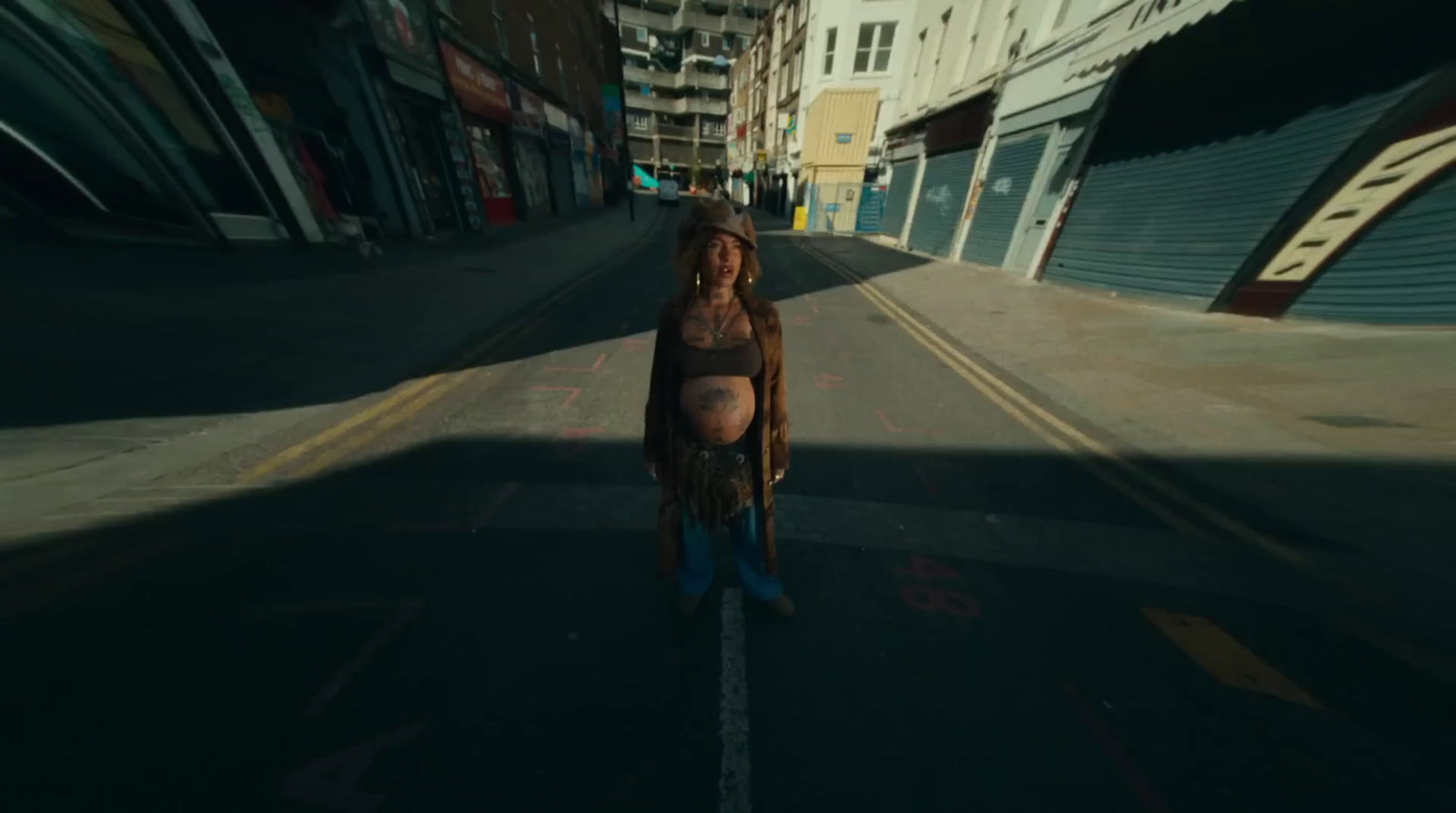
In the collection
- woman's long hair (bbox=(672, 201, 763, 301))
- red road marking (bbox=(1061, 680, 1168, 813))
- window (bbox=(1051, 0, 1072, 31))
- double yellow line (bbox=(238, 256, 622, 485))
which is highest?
window (bbox=(1051, 0, 1072, 31))

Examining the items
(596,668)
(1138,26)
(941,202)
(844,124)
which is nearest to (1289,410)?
(596,668)

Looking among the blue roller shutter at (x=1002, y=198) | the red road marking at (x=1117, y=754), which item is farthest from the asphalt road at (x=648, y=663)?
the blue roller shutter at (x=1002, y=198)

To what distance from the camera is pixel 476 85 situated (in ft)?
54.4

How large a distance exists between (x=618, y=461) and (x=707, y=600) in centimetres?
165

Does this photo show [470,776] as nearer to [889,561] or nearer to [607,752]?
[607,752]

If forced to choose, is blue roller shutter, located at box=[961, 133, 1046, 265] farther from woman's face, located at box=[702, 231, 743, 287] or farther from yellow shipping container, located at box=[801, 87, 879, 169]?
woman's face, located at box=[702, 231, 743, 287]

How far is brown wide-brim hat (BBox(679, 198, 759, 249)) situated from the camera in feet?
6.59

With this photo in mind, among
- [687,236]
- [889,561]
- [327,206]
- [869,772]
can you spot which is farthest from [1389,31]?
[327,206]

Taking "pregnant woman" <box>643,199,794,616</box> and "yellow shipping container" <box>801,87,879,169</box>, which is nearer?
"pregnant woman" <box>643,199,794,616</box>

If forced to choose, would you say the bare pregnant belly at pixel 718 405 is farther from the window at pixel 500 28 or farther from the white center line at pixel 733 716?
the window at pixel 500 28

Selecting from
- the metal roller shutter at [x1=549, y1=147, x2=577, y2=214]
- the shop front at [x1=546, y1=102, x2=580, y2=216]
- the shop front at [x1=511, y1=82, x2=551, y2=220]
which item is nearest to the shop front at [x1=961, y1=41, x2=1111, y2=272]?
the shop front at [x1=511, y1=82, x2=551, y2=220]

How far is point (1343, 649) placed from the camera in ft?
7.60

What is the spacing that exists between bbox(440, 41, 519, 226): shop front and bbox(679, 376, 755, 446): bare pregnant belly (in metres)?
18.7

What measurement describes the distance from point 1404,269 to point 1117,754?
868 centimetres
